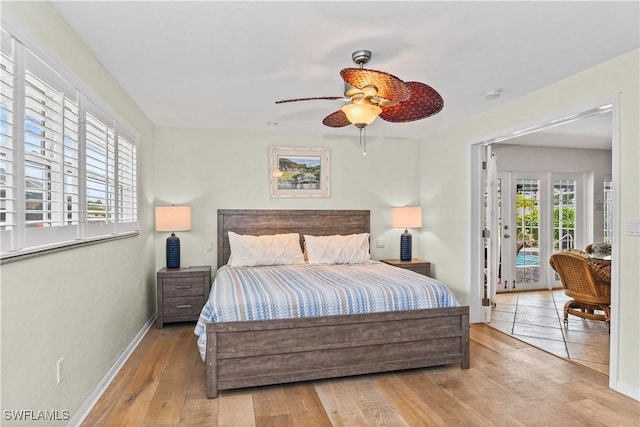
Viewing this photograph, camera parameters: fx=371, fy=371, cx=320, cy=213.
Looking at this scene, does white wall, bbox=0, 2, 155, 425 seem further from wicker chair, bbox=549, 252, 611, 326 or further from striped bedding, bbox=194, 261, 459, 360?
wicker chair, bbox=549, 252, 611, 326

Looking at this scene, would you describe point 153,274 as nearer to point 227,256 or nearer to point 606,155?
point 227,256

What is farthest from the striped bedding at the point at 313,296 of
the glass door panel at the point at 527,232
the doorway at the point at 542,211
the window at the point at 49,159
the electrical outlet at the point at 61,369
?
the glass door panel at the point at 527,232

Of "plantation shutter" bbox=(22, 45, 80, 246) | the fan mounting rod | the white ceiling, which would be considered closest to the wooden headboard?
the white ceiling

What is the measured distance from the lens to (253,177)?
4.86 meters

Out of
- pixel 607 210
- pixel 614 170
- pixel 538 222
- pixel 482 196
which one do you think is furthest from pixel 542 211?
pixel 614 170

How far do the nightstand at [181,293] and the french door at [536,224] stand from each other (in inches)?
184

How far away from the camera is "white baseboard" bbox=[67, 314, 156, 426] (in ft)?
7.32

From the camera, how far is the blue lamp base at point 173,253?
14.2ft

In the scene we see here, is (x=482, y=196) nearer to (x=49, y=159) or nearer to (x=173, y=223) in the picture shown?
(x=173, y=223)

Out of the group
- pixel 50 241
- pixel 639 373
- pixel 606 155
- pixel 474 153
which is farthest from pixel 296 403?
pixel 606 155

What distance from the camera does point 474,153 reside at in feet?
13.9

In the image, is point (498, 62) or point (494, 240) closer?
point (498, 62)

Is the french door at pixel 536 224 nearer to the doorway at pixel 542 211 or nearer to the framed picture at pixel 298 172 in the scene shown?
the doorway at pixel 542 211

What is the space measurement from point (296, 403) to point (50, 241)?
1779 mm
